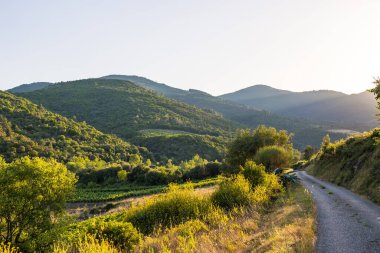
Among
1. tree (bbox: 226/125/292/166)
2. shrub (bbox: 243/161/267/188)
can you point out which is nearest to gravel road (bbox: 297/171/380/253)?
shrub (bbox: 243/161/267/188)

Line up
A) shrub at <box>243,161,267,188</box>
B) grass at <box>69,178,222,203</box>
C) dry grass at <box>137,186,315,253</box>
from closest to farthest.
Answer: dry grass at <box>137,186,315,253</box>
shrub at <box>243,161,267,188</box>
grass at <box>69,178,222,203</box>

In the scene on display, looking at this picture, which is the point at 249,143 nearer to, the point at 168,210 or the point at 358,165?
the point at 358,165

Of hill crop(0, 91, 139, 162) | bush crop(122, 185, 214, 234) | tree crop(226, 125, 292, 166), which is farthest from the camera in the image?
hill crop(0, 91, 139, 162)

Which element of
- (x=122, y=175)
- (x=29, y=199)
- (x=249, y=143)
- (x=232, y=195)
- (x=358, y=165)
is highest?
(x=249, y=143)

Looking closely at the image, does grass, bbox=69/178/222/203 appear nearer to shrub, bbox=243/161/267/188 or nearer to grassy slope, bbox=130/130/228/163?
shrub, bbox=243/161/267/188

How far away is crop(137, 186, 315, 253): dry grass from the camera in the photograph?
461 inches

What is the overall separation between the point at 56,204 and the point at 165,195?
13.5 metres

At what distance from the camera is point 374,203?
20.6m

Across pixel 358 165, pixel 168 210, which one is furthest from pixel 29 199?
pixel 358 165

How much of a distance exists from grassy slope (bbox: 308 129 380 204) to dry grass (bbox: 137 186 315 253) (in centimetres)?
816

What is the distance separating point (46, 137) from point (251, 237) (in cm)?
14331

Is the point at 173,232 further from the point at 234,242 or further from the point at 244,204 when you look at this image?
the point at 244,204

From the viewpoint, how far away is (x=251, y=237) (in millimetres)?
13898

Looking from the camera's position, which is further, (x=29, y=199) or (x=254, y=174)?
(x=254, y=174)
